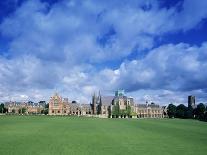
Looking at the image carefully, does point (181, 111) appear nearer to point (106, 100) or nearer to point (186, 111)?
point (186, 111)

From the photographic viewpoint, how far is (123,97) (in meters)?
185

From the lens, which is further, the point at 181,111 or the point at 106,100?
the point at 106,100

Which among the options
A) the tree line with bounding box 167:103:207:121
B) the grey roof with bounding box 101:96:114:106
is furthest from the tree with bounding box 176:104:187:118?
the grey roof with bounding box 101:96:114:106

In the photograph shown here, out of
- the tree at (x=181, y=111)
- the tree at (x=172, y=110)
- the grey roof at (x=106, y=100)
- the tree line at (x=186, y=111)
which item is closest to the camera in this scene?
the tree line at (x=186, y=111)

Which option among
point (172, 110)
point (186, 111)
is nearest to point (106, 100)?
point (172, 110)

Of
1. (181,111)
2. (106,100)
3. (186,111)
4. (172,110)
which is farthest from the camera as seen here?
(106,100)

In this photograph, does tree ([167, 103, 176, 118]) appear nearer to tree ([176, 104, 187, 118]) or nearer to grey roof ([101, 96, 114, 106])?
tree ([176, 104, 187, 118])

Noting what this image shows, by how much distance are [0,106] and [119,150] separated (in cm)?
18518

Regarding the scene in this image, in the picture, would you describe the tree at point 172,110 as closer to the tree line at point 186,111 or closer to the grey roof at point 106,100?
the tree line at point 186,111

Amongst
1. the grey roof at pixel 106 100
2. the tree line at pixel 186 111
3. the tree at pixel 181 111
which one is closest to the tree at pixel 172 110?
the tree line at pixel 186 111

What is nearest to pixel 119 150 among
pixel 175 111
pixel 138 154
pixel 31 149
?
pixel 138 154

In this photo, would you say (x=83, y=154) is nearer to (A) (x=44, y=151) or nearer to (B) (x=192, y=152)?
(A) (x=44, y=151)

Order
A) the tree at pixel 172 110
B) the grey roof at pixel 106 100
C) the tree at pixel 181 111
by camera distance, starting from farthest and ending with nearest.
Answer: the grey roof at pixel 106 100 < the tree at pixel 172 110 < the tree at pixel 181 111

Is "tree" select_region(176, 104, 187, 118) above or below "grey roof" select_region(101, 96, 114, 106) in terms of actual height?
below
